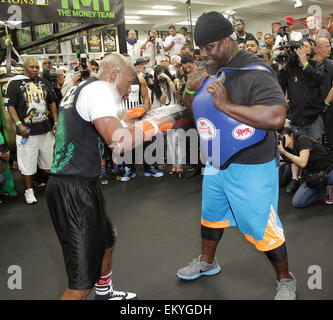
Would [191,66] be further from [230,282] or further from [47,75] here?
[230,282]

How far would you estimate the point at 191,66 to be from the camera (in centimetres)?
439

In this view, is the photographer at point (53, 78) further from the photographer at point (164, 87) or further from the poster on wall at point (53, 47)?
the photographer at point (164, 87)

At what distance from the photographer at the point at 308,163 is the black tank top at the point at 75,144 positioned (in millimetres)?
2307

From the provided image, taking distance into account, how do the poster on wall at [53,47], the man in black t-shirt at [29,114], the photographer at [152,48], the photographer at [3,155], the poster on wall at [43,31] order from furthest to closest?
the photographer at [152,48] → the poster on wall at [53,47] → the poster on wall at [43,31] → the man in black t-shirt at [29,114] → the photographer at [3,155]

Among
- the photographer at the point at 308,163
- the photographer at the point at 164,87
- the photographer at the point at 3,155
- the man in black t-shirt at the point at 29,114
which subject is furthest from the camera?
the photographer at the point at 164,87

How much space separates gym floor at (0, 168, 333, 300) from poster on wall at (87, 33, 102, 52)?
11.4 m

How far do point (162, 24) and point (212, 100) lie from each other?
1593 centimetres

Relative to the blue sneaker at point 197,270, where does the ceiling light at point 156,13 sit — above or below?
above

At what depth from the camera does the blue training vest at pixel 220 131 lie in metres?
1.72

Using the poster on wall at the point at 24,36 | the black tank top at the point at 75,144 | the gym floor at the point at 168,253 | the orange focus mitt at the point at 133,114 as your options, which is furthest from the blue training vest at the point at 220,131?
the poster on wall at the point at 24,36

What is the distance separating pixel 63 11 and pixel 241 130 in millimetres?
3458

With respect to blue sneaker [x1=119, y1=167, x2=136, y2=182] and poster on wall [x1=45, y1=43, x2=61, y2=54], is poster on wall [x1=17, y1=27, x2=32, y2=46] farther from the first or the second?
blue sneaker [x1=119, y1=167, x2=136, y2=182]

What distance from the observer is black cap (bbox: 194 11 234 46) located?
1660 millimetres
